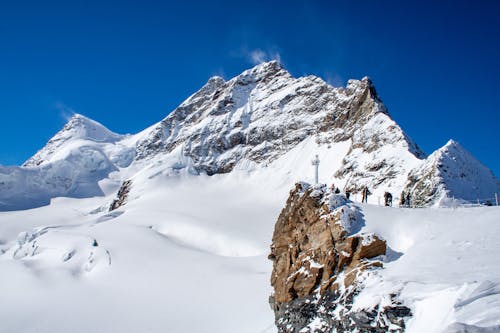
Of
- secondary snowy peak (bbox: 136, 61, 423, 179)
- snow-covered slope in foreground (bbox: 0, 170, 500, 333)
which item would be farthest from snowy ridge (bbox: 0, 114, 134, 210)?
snow-covered slope in foreground (bbox: 0, 170, 500, 333)

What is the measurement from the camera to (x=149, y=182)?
89.2 m

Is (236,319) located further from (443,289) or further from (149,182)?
(149,182)

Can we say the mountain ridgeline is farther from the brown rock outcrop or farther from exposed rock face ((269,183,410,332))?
exposed rock face ((269,183,410,332))

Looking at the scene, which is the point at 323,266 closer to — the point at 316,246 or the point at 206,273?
the point at 316,246

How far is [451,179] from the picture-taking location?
117ft

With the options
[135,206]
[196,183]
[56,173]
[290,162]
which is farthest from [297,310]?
[56,173]

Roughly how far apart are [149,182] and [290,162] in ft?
107

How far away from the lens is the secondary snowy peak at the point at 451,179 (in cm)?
3455

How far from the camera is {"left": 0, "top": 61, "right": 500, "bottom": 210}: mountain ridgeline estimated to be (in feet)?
129

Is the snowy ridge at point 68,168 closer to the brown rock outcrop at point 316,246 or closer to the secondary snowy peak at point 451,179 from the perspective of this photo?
the secondary snowy peak at point 451,179

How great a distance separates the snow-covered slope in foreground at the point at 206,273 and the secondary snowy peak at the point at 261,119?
91.9 ft

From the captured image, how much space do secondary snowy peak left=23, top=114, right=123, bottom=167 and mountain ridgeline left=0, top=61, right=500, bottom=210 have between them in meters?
0.55

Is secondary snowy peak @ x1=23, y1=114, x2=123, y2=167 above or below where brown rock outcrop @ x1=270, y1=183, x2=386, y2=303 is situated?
above

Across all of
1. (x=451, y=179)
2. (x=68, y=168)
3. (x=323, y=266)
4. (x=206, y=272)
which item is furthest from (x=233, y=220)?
(x=68, y=168)
